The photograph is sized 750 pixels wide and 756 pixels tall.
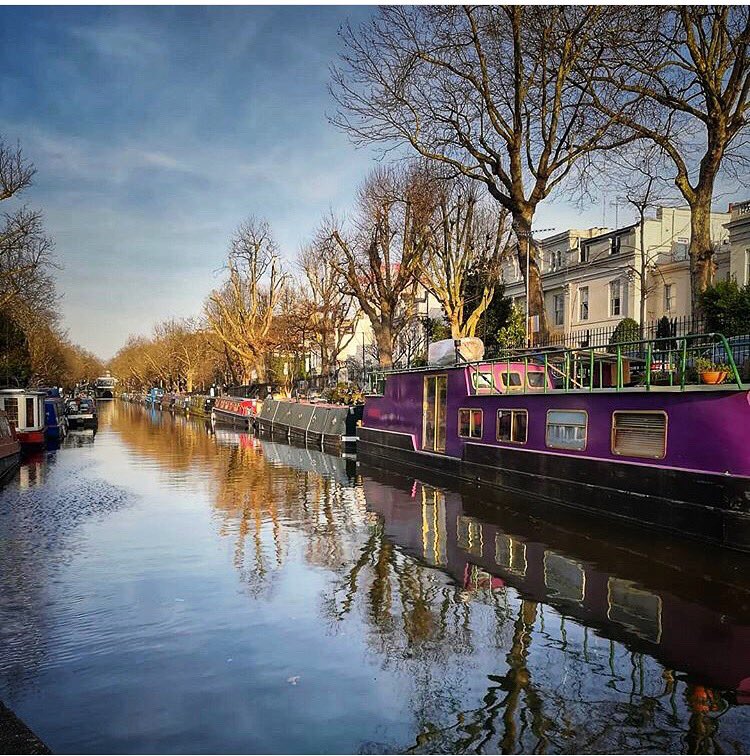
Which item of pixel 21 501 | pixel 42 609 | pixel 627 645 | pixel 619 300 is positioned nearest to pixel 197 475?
pixel 21 501

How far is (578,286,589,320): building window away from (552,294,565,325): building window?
1.99m

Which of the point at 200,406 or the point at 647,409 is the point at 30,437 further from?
the point at 200,406

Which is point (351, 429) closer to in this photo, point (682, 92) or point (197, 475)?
point (197, 475)

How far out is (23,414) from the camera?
1309 inches

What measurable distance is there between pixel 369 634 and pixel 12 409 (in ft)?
98.0

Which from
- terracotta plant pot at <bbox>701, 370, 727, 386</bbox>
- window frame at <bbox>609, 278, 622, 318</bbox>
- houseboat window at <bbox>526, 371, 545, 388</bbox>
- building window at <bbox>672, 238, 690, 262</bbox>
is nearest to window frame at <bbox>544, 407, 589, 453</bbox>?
terracotta plant pot at <bbox>701, 370, 727, 386</bbox>

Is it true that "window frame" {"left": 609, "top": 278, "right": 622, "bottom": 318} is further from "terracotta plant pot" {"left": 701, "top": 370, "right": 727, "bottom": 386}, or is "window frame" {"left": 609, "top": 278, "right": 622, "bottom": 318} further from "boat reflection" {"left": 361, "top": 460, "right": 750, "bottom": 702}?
"terracotta plant pot" {"left": 701, "top": 370, "right": 727, "bottom": 386}

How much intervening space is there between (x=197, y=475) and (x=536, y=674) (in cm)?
1871

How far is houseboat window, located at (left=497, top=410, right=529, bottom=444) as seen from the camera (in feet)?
59.3

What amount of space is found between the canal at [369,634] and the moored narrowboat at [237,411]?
35.2m

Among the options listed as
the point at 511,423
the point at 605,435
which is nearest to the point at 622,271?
the point at 511,423

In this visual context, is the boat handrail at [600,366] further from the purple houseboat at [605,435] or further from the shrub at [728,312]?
the shrub at [728,312]

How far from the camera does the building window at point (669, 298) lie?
46969mm

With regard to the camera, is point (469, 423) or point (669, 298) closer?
point (469, 423)
